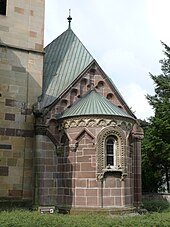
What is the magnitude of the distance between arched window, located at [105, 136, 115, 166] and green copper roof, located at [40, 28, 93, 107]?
4.00 metres

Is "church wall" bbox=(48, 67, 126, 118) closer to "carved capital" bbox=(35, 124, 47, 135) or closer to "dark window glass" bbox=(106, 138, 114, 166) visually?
"carved capital" bbox=(35, 124, 47, 135)

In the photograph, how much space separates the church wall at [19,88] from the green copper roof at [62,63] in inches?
35.4

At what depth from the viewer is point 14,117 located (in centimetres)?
1795

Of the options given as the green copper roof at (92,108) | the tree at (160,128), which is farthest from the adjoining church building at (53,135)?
the tree at (160,128)

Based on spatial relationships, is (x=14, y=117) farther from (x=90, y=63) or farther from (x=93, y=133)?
(x=90, y=63)

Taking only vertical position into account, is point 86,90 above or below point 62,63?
below

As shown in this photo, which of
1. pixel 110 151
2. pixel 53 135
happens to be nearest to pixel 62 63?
pixel 53 135

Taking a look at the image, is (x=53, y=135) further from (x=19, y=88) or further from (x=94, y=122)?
(x=19, y=88)

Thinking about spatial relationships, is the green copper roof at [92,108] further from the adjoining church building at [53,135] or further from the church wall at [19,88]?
the church wall at [19,88]

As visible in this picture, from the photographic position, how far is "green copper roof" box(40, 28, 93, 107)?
1967 centimetres

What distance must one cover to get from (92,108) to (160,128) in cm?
1598

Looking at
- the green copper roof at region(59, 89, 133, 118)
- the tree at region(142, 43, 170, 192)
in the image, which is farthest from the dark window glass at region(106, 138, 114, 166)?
the tree at region(142, 43, 170, 192)

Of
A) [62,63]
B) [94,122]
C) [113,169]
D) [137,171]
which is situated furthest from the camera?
[62,63]

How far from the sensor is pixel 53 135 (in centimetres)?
1834
